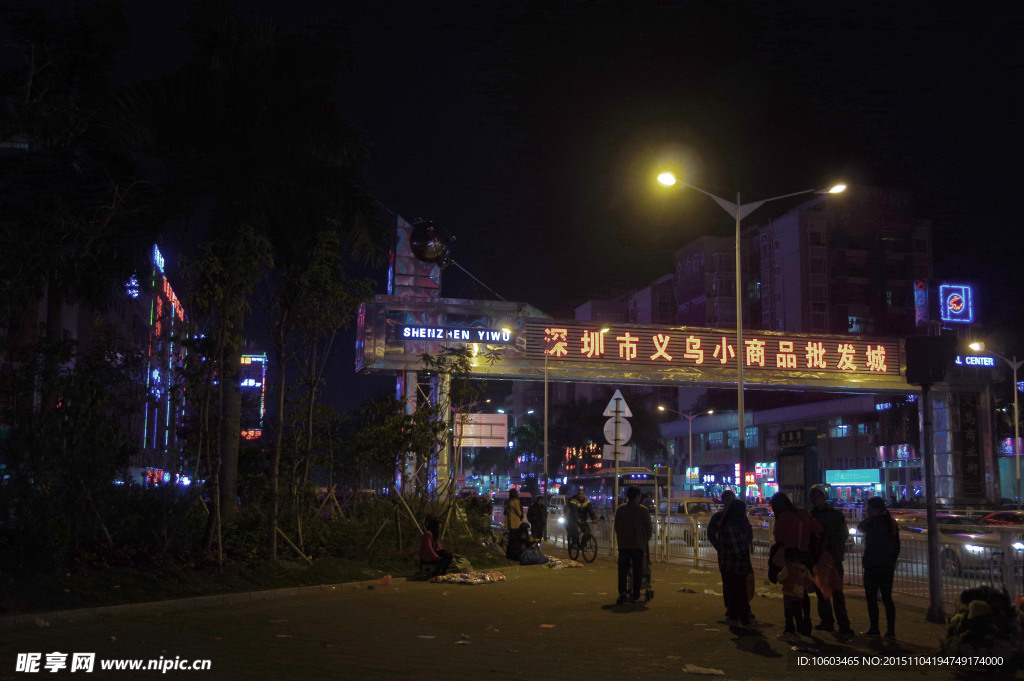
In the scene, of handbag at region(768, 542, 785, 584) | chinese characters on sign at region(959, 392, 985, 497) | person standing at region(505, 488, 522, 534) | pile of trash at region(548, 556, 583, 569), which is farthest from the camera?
chinese characters on sign at region(959, 392, 985, 497)

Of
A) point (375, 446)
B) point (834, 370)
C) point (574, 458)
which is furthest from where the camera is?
point (574, 458)

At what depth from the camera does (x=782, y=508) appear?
10992 mm

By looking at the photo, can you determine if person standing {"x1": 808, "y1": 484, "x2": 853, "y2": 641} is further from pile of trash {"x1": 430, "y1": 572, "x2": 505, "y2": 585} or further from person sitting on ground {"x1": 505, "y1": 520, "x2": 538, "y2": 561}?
person sitting on ground {"x1": 505, "y1": 520, "x2": 538, "y2": 561}

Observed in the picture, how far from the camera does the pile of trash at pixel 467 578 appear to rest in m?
17.6

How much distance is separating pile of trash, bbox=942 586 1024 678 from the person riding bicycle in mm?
15196

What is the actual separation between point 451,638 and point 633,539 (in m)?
4.27

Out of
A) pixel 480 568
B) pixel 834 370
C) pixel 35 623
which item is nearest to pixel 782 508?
pixel 35 623

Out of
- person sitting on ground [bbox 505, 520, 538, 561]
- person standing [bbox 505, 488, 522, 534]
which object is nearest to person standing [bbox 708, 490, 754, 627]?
person sitting on ground [bbox 505, 520, 538, 561]

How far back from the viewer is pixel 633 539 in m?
13.8

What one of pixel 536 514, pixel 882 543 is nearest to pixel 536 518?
pixel 536 514

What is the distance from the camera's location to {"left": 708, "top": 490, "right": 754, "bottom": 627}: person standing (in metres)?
11.4

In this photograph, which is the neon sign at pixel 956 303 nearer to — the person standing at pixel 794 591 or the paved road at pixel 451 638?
the paved road at pixel 451 638

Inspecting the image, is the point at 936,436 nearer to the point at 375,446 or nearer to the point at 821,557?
the point at 375,446

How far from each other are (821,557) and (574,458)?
79170mm
